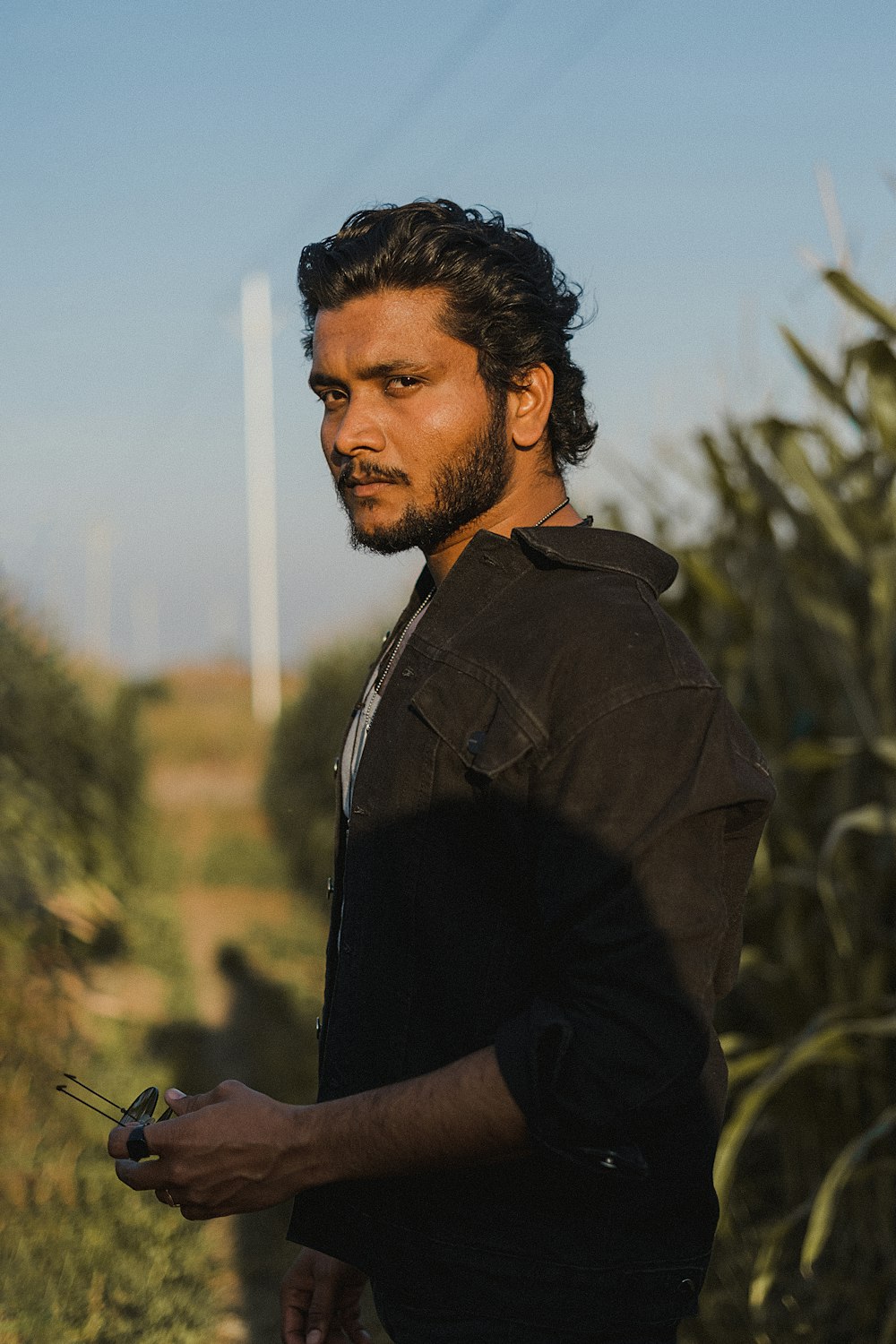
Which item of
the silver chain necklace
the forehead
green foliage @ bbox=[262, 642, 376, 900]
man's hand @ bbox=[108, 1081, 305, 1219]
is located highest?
the forehead

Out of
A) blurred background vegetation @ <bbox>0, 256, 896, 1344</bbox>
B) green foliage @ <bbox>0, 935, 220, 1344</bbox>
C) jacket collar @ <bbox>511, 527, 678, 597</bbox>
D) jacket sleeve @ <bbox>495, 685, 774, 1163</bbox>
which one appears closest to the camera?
jacket sleeve @ <bbox>495, 685, 774, 1163</bbox>

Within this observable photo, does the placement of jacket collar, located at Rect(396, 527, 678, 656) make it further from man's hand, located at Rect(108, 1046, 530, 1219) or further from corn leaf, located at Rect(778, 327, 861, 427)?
corn leaf, located at Rect(778, 327, 861, 427)

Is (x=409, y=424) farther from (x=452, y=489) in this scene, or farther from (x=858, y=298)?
(x=858, y=298)

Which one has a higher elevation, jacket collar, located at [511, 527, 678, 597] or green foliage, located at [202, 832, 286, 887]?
jacket collar, located at [511, 527, 678, 597]

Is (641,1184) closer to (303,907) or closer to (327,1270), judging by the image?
(327,1270)

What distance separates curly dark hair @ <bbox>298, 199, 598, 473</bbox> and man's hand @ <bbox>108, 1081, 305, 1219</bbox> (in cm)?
86

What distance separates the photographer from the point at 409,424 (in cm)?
157

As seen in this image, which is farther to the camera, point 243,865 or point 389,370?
point 243,865

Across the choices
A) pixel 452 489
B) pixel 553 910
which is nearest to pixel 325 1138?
pixel 553 910

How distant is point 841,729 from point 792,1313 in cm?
144

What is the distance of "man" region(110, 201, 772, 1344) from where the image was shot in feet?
4.06

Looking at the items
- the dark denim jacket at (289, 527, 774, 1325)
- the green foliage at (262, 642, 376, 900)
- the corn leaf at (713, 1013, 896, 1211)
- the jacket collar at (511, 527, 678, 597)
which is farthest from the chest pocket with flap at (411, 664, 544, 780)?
the green foliage at (262, 642, 376, 900)

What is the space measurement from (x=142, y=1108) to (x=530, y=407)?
3.06 ft

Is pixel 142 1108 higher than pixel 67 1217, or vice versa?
pixel 142 1108
